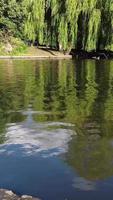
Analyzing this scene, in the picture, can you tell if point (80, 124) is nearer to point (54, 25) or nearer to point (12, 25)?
point (54, 25)

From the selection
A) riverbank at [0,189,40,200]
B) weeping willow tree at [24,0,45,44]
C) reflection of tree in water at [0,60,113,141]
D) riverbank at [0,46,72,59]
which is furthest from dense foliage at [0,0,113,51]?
riverbank at [0,189,40,200]

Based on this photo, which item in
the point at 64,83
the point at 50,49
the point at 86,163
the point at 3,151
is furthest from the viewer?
the point at 50,49

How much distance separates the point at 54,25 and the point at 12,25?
8.10m

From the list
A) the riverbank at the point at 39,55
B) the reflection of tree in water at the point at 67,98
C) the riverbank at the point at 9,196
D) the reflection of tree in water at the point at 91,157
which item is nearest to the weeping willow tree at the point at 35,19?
the riverbank at the point at 39,55

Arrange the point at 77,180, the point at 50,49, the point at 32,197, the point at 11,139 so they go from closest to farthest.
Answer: the point at 32,197
the point at 77,180
the point at 11,139
the point at 50,49

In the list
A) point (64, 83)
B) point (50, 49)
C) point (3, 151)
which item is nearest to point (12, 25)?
point (50, 49)

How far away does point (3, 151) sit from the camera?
12.0 meters

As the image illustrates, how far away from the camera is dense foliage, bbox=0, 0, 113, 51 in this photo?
178 feet

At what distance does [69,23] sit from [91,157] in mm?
45227

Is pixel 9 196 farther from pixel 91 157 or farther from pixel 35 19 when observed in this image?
pixel 35 19

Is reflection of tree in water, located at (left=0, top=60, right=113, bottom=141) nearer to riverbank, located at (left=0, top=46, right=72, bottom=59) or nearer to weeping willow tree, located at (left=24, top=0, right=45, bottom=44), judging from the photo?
weeping willow tree, located at (left=24, top=0, right=45, bottom=44)

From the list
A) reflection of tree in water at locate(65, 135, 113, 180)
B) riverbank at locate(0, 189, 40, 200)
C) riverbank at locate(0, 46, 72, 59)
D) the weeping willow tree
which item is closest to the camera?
riverbank at locate(0, 189, 40, 200)

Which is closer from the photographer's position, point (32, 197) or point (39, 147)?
A: point (32, 197)

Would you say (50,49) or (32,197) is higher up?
(32,197)
